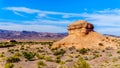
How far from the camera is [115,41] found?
59688mm

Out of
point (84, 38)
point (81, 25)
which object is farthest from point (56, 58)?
point (81, 25)

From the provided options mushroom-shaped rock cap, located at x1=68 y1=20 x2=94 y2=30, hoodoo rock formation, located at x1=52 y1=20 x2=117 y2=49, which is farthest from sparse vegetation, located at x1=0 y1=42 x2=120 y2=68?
mushroom-shaped rock cap, located at x1=68 y1=20 x2=94 y2=30

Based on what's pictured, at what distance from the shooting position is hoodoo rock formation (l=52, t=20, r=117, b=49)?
58.5 m

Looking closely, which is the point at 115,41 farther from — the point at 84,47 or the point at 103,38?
Answer: the point at 84,47

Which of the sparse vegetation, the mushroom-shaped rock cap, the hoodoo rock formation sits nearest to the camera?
the sparse vegetation

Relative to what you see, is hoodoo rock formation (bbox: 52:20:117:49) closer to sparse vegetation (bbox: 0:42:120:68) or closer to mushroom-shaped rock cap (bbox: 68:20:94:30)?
mushroom-shaped rock cap (bbox: 68:20:94:30)

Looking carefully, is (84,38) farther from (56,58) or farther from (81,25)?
(56,58)

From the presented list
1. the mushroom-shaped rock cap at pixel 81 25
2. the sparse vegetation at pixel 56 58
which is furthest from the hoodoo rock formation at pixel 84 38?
the sparse vegetation at pixel 56 58

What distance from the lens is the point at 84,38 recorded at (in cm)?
6028

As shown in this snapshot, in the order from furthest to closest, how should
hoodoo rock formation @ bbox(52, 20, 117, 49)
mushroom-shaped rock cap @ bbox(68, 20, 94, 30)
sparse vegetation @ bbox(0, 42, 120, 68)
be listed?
mushroom-shaped rock cap @ bbox(68, 20, 94, 30) → hoodoo rock formation @ bbox(52, 20, 117, 49) → sparse vegetation @ bbox(0, 42, 120, 68)

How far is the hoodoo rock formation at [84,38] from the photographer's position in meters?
58.5

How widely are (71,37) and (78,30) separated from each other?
7.38ft

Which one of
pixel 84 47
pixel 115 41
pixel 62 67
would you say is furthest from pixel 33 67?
pixel 115 41

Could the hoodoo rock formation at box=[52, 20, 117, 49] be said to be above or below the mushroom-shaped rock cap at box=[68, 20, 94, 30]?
below
